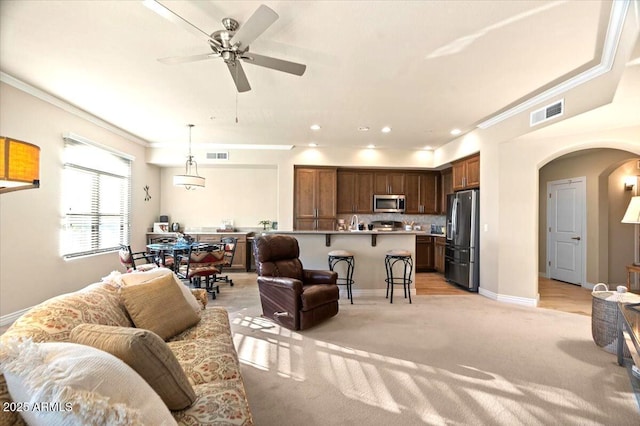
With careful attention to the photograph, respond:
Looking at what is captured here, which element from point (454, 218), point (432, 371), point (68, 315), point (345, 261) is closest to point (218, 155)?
point (345, 261)

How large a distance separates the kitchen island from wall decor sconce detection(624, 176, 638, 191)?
155 inches

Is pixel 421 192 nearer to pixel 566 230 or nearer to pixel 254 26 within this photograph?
pixel 566 230

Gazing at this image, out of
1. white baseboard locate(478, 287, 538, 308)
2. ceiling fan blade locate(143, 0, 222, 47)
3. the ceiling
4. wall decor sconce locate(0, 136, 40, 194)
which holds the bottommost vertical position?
white baseboard locate(478, 287, 538, 308)

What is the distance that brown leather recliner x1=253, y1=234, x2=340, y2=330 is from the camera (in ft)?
10.8

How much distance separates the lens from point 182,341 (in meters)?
1.82

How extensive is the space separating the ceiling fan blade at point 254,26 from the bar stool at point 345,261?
2.97 meters

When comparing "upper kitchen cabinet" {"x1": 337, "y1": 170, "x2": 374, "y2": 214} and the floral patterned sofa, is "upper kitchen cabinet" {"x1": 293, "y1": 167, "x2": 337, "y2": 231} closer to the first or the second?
"upper kitchen cabinet" {"x1": 337, "y1": 170, "x2": 374, "y2": 214}

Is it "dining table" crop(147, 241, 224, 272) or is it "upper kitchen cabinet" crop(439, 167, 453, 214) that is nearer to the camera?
"dining table" crop(147, 241, 224, 272)

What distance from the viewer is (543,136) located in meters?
4.16

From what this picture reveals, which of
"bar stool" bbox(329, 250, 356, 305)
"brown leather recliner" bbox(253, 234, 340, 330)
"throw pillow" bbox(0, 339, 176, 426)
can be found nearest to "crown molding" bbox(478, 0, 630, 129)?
"bar stool" bbox(329, 250, 356, 305)

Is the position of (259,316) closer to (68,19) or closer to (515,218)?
(68,19)

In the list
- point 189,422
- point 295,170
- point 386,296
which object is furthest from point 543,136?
→ point 189,422

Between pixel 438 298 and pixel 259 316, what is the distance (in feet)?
9.18

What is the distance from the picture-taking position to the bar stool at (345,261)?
173 inches
